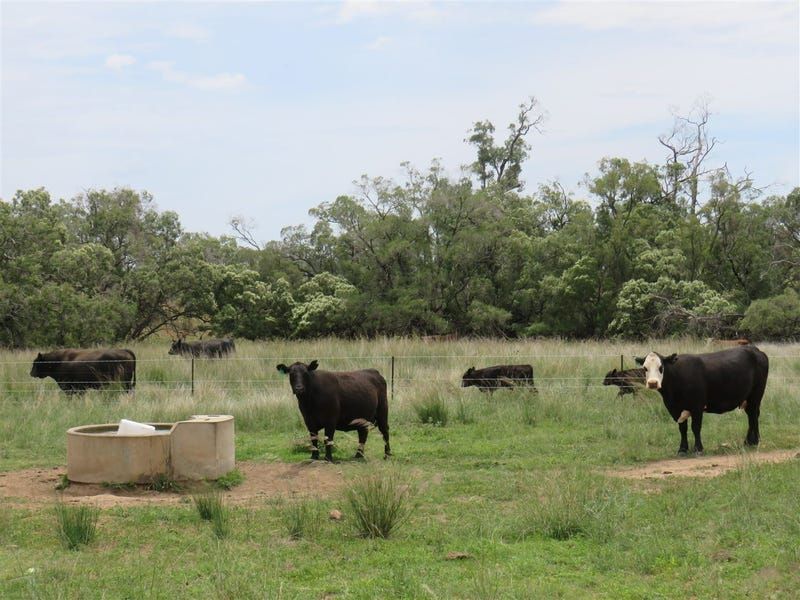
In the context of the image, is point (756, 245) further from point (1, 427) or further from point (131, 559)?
point (131, 559)

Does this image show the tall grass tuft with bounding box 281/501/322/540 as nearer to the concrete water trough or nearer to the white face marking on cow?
the concrete water trough

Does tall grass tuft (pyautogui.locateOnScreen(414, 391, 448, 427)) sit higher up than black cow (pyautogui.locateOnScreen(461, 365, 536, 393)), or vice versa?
black cow (pyautogui.locateOnScreen(461, 365, 536, 393))

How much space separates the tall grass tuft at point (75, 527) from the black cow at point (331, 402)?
4383 millimetres

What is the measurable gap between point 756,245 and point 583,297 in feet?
23.8

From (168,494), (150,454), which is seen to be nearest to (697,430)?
(168,494)

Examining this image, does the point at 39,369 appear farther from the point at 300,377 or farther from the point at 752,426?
the point at 752,426

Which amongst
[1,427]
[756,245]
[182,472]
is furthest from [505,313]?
[182,472]

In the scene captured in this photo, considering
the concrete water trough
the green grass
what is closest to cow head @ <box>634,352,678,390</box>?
the green grass

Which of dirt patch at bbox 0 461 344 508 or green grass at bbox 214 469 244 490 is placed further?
green grass at bbox 214 469 244 490

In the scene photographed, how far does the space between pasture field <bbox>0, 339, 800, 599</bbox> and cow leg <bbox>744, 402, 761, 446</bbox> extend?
0.49 ft

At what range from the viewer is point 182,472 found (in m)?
10.7

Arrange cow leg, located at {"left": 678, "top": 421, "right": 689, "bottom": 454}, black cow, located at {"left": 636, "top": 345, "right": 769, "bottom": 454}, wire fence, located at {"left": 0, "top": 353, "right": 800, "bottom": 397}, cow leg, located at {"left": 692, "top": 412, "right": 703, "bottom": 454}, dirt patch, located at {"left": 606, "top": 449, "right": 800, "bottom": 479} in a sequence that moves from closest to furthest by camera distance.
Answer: dirt patch, located at {"left": 606, "top": 449, "right": 800, "bottom": 479}, cow leg, located at {"left": 678, "top": 421, "right": 689, "bottom": 454}, cow leg, located at {"left": 692, "top": 412, "right": 703, "bottom": 454}, black cow, located at {"left": 636, "top": 345, "right": 769, "bottom": 454}, wire fence, located at {"left": 0, "top": 353, "right": 800, "bottom": 397}

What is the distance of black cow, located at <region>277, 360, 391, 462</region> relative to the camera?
12.3 meters

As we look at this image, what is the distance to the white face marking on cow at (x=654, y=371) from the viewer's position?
518 inches
